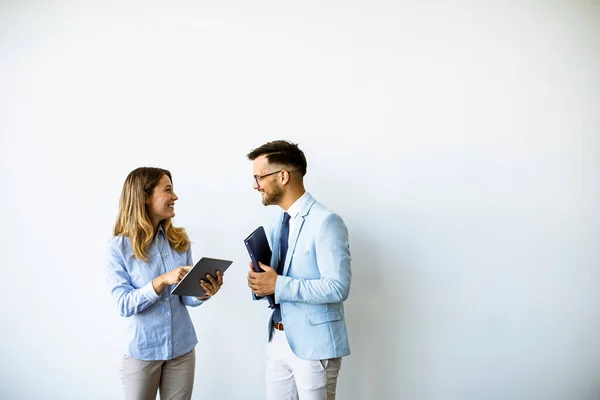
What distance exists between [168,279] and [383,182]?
1.40 meters

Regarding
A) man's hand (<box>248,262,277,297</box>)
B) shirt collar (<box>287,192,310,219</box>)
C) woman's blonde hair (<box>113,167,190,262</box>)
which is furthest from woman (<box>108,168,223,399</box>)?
shirt collar (<box>287,192,310,219</box>)

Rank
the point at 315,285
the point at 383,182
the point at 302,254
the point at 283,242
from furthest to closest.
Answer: the point at 383,182 < the point at 283,242 < the point at 302,254 < the point at 315,285

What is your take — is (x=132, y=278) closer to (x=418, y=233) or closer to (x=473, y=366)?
(x=418, y=233)

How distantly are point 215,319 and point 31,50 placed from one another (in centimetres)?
208

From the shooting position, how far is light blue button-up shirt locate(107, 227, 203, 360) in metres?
2.07

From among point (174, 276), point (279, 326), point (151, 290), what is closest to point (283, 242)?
point (279, 326)

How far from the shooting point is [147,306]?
2094mm

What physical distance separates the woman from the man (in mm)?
349

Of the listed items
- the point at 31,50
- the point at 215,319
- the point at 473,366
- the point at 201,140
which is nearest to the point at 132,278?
the point at 215,319

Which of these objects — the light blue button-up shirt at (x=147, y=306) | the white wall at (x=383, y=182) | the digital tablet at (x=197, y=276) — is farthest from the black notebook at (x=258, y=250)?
the white wall at (x=383, y=182)

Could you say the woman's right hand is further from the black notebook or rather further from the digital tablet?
the black notebook

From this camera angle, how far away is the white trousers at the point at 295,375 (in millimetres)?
2041

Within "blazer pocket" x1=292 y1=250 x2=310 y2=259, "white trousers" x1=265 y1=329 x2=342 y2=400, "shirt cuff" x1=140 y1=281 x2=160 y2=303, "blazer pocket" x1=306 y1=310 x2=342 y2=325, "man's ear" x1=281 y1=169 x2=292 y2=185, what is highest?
"man's ear" x1=281 y1=169 x2=292 y2=185

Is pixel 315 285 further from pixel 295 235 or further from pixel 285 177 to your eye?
pixel 285 177
